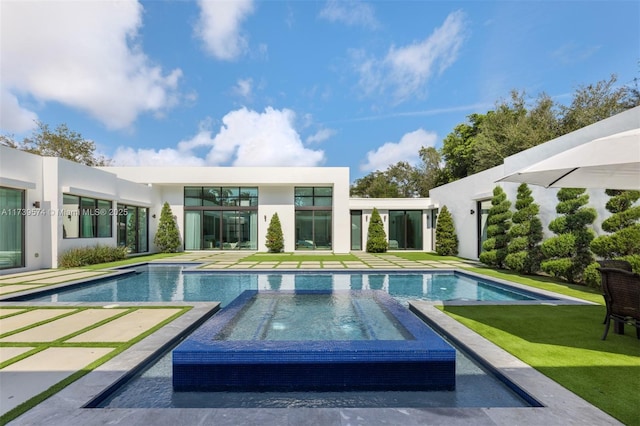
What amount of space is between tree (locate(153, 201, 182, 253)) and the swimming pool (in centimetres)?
573

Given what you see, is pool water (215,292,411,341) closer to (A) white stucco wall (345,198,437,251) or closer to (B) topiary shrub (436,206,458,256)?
(B) topiary shrub (436,206,458,256)

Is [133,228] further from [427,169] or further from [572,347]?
[427,169]

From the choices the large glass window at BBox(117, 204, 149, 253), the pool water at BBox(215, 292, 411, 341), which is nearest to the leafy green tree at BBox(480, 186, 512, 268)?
the pool water at BBox(215, 292, 411, 341)

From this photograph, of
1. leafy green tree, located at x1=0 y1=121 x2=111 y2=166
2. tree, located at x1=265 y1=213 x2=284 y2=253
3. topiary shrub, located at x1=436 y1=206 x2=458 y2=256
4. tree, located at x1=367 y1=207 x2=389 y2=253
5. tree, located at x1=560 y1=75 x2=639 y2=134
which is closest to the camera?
topiary shrub, located at x1=436 y1=206 x2=458 y2=256

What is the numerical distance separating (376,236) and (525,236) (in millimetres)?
9323

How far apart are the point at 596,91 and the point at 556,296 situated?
19304 mm

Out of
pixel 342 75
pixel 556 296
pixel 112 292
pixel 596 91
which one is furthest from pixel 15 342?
pixel 596 91

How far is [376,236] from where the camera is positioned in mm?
18875

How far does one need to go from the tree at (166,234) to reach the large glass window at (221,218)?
41.6 inches

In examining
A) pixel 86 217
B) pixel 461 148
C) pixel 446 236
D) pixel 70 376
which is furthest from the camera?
pixel 461 148

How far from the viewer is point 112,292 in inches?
322

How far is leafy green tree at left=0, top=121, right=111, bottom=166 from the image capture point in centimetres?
2489

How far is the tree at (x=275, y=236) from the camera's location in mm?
18422

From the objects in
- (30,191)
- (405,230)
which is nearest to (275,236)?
(405,230)
